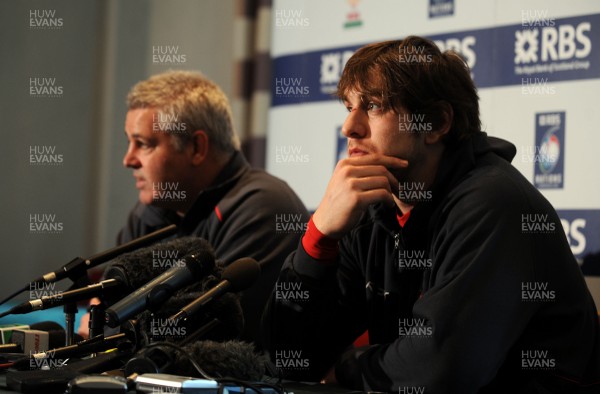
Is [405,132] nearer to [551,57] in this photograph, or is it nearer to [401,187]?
[401,187]

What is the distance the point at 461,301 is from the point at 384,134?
547 millimetres

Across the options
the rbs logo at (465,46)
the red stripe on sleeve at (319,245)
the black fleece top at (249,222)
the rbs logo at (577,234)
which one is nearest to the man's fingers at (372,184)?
the red stripe on sleeve at (319,245)

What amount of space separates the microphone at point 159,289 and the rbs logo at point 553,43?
1855mm

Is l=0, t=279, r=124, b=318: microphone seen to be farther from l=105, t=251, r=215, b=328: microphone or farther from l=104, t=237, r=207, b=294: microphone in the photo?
l=105, t=251, r=215, b=328: microphone

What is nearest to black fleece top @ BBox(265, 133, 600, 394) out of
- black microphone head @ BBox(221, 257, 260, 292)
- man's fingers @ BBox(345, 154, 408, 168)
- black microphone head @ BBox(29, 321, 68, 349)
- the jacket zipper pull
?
the jacket zipper pull

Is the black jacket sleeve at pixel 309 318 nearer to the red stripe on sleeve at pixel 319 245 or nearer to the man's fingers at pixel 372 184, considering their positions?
the red stripe on sleeve at pixel 319 245

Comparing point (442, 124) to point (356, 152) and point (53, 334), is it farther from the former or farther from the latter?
point (53, 334)

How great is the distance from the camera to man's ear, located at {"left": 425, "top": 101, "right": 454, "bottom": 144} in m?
2.10

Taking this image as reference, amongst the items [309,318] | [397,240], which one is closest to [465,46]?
[397,240]

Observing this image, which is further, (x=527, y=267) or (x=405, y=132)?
(x=405, y=132)

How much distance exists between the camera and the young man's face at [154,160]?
10.4ft

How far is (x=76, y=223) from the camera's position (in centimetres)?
436

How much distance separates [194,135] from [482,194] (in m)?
1.60

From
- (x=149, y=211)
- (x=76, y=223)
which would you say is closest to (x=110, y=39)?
(x=76, y=223)
